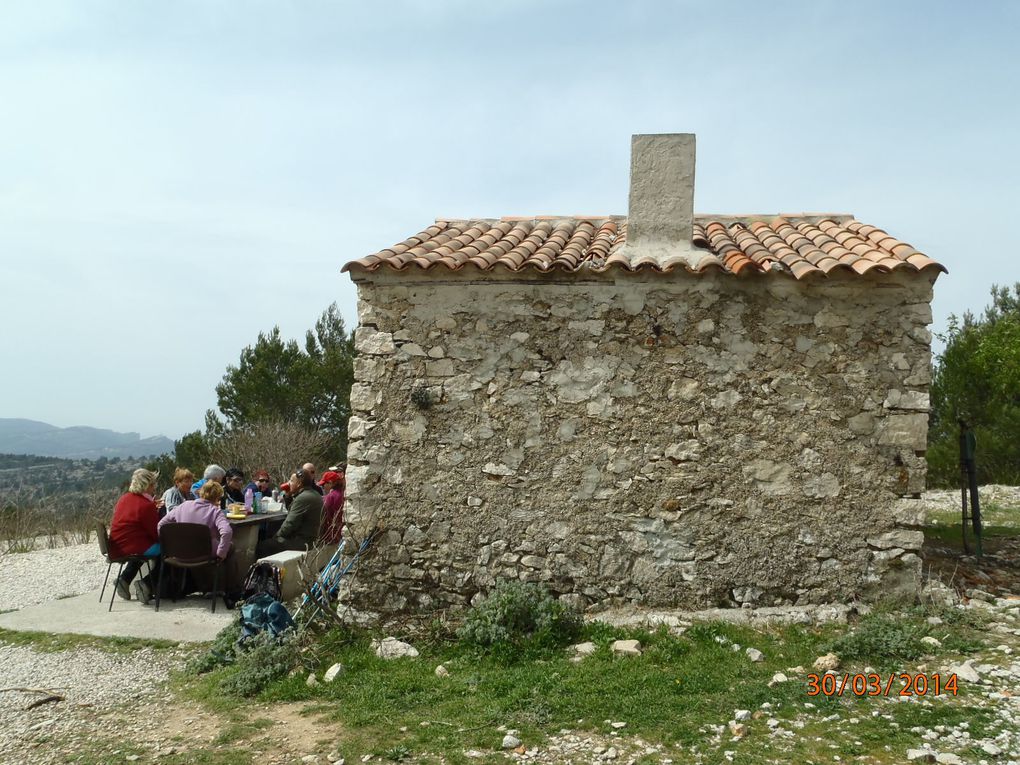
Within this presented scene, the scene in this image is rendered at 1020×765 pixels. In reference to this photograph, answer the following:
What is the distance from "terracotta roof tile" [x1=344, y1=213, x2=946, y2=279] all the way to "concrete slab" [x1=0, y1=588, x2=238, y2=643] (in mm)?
3324

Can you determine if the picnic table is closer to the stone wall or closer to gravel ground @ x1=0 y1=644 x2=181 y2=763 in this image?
gravel ground @ x1=0 y1=644 x2=181 y2=763

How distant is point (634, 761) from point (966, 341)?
1421cm

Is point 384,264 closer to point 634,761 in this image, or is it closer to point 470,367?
point 470,367

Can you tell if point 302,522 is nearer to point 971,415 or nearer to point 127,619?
point 127,619

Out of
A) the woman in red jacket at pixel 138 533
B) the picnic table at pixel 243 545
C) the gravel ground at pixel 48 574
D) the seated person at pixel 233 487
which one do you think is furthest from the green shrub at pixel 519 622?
the gravel ground at pixel 48 574

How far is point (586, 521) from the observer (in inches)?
222

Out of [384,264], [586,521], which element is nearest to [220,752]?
[586,521]

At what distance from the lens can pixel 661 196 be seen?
6.16 metres

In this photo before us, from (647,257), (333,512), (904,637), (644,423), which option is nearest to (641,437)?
(644,423)

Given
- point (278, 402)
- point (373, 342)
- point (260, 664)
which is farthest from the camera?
point (278, 402)

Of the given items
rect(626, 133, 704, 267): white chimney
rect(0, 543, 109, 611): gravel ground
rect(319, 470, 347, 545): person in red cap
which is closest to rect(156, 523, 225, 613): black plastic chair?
rect(319, 470, 347, 545): person in red cap

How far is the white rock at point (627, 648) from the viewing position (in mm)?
4949
